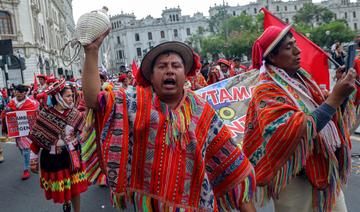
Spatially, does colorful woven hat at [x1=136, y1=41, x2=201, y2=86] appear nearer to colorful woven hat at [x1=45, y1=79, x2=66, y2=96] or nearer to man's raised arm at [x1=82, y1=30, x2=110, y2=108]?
man's raised arm at [x1=82, y1=30, x2=110, y2=108]

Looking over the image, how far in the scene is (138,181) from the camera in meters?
2.21

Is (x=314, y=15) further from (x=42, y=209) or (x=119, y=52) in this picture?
(x=42, y=209)

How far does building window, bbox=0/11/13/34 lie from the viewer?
111 ft

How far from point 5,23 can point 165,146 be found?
118 ft

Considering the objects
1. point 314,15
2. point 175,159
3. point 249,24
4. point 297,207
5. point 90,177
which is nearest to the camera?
point 175,159

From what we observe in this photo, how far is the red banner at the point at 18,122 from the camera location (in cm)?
773

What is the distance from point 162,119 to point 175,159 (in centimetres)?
23

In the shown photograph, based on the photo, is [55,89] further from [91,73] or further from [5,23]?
[5,23]

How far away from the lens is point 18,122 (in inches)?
305

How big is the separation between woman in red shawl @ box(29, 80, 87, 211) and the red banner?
131 inches

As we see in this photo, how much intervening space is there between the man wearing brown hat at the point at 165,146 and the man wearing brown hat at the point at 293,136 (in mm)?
282

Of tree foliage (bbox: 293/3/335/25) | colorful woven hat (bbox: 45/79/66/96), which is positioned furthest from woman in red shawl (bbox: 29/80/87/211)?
tree foliage (bbox: 293/3/335/25)

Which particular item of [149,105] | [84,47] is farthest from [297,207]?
[84,47]

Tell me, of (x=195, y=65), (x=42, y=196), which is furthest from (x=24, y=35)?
(x=195, y=65)
